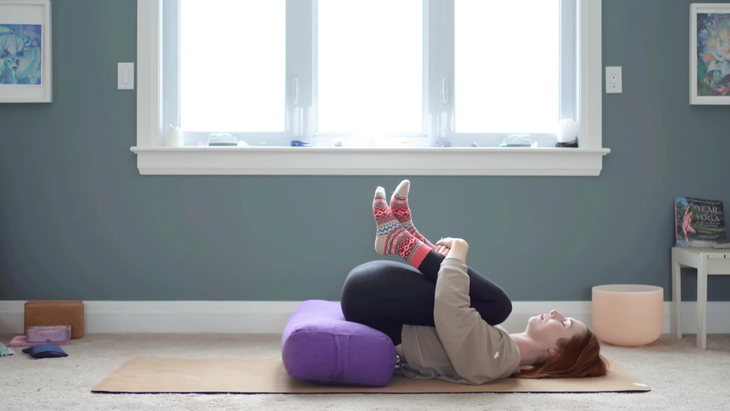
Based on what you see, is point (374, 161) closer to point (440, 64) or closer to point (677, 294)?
point (440, 64)

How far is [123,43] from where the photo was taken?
296 centimetres

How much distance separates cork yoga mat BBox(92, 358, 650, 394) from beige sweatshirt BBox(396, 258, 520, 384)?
0.04 meters

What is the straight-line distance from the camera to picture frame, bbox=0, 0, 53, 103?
294cm

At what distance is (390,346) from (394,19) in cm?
171

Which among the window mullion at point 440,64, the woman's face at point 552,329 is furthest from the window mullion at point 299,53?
the woman's face at point 552,329

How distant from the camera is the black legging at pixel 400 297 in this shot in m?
2.08

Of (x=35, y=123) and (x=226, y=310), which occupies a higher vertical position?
(x=35, y=123)

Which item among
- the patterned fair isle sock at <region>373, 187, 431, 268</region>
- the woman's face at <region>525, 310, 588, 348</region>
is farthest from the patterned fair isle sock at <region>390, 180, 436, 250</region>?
the woman's face at <region>525, 310, 588, 348</region>

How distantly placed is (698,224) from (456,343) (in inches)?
63.3

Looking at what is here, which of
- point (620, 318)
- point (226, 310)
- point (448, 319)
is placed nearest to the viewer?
point (448, 319)

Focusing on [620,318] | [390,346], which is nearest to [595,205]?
[620,318]

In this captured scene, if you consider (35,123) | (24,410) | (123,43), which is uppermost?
(123,43)

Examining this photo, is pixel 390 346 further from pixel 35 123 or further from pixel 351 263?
pixel 35 123

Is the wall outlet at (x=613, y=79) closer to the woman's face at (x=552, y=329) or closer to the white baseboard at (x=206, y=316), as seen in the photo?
the white baseboard at (x=206, y=316)
